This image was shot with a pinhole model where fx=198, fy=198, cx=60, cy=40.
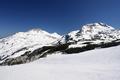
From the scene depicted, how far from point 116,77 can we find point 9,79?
969 centimetres

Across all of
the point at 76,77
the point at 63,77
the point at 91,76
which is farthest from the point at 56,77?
the point at 91,76

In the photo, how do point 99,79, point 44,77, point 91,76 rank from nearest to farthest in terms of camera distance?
point 99,79, point 91,76, point 44,77

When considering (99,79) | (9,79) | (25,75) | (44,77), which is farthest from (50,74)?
(99,79)

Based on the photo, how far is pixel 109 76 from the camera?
1691 cm

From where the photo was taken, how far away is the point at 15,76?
1939 cm

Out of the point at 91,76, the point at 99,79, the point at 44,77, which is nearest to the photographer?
the point at 99,79

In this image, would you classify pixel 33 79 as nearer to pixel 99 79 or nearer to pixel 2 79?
pixel 2 79

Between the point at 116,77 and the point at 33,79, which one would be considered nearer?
the point at 116,77

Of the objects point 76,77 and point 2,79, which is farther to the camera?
point 2,79

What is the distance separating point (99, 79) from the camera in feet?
53.0

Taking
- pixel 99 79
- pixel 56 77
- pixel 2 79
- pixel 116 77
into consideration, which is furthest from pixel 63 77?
pixel 2 79

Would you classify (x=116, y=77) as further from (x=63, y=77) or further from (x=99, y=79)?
(x=63, y=77)

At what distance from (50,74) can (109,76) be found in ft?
19.1

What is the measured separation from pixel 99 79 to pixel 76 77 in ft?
7.83
